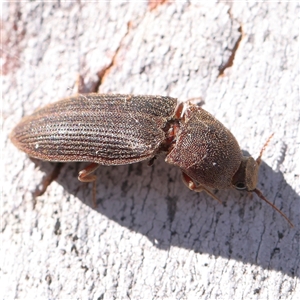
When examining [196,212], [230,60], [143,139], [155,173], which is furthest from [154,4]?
[196,212]

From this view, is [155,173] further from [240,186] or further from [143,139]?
[240,186]

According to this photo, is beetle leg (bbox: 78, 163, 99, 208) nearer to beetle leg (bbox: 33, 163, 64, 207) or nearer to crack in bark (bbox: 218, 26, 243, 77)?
beetle leg (bbox: 33, 163, 64, 207)

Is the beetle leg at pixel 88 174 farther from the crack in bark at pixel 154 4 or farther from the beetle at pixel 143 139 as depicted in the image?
the crack in bark at pixel 154 4

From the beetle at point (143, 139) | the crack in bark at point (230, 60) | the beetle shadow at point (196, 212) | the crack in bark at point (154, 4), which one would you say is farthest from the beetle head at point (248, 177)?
the crack in bark at point (154, 4)

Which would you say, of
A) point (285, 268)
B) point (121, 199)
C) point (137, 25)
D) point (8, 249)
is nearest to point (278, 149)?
point (285, 268)

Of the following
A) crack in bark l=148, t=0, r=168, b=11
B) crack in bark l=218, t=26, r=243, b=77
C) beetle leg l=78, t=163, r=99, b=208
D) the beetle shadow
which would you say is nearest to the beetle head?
the beetle shadow

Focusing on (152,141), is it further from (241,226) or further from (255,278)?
(255,278)
